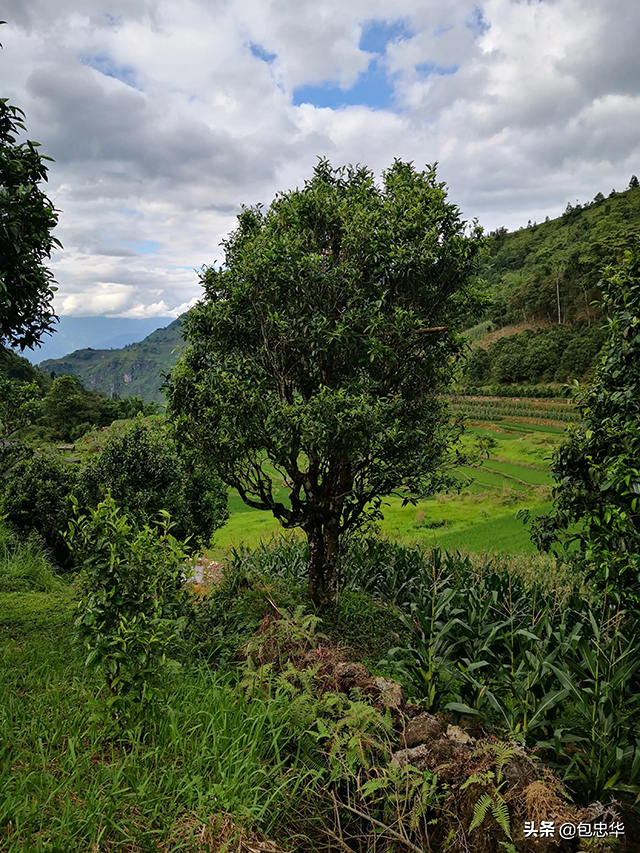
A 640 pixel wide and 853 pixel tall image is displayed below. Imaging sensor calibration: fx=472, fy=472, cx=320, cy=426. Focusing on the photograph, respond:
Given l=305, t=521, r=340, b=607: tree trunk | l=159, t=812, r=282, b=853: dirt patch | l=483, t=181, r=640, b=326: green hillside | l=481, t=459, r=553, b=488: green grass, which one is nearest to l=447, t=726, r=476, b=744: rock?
l=159, t=812, r=282, b=853: dirt patch

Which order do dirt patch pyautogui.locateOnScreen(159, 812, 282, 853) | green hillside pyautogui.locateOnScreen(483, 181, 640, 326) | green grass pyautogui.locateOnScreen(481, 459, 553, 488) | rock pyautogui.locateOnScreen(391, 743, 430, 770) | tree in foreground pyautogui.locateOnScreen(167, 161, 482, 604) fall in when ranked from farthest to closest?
green hillside pyautogui.locateOnScreen(483, 181, 640, 326)
green grass pyautogui.locateOnScreen(481, 459, 553, 488)
tree in foreground pyautogui.locateOnScreen(167, 161, 482, 604)
rock pyautogui.locateOnScreen(391, 743, 430, 770)
dirt patch pyautogui.locateOnScreen(159, 812, 282, 853)

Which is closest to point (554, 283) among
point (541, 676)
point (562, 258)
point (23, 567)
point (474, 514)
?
point (562, 258)

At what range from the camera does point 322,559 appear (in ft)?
23.6

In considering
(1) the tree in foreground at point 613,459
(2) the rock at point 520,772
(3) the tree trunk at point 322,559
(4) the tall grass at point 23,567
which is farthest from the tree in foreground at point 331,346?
(4) the tall grass at point 23,567

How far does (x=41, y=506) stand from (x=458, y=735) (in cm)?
1163

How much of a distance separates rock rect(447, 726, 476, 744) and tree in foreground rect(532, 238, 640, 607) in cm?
176

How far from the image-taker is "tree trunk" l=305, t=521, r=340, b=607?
709cm

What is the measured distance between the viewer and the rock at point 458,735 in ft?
10.5

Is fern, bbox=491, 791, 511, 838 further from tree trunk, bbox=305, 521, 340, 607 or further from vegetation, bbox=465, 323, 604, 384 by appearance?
vegetation, bbox=465, 323, 604, 384

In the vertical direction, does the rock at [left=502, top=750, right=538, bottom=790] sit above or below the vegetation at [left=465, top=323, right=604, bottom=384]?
below

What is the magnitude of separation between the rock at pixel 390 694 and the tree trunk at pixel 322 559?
10.5 ft

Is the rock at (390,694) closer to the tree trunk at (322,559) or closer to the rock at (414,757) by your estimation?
the rock at (414,757)

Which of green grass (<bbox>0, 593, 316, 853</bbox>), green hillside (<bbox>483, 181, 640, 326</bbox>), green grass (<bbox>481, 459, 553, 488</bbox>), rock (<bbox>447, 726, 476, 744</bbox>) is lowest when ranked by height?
green grass (<bbox>481, 459, 553, 488</bbox>)

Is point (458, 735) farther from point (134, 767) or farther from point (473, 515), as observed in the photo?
point (473, 515)
